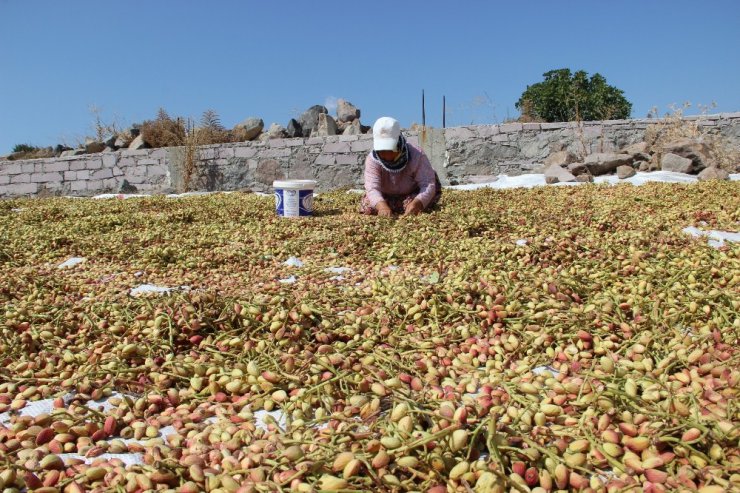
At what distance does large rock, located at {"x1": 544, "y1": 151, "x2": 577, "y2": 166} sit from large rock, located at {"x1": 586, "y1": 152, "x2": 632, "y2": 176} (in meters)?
0.43

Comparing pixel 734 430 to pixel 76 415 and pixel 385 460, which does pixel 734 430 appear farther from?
pixel 76 415

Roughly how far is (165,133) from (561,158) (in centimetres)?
836

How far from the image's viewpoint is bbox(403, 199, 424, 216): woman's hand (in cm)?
521

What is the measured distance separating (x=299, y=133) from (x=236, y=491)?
1162 centimetres

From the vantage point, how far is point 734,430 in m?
1.27

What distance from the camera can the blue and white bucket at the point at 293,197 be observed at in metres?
5.50

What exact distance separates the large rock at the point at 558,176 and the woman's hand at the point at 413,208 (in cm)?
385

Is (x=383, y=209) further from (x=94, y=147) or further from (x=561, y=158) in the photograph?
(x=94, y=147)

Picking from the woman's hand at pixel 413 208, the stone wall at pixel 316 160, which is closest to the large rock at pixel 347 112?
the stone wall at pixel 316 160

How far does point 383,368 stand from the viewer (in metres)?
1.81

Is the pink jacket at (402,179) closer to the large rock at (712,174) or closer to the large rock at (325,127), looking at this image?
the large rock at (712,174)

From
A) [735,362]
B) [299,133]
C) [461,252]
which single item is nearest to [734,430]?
[735,362]

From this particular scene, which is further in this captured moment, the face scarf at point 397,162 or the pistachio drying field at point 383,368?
the face scarf at point 397,162

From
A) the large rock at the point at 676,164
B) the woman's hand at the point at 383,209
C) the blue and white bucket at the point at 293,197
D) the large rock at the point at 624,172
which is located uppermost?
the large rock at the point at 676,164
